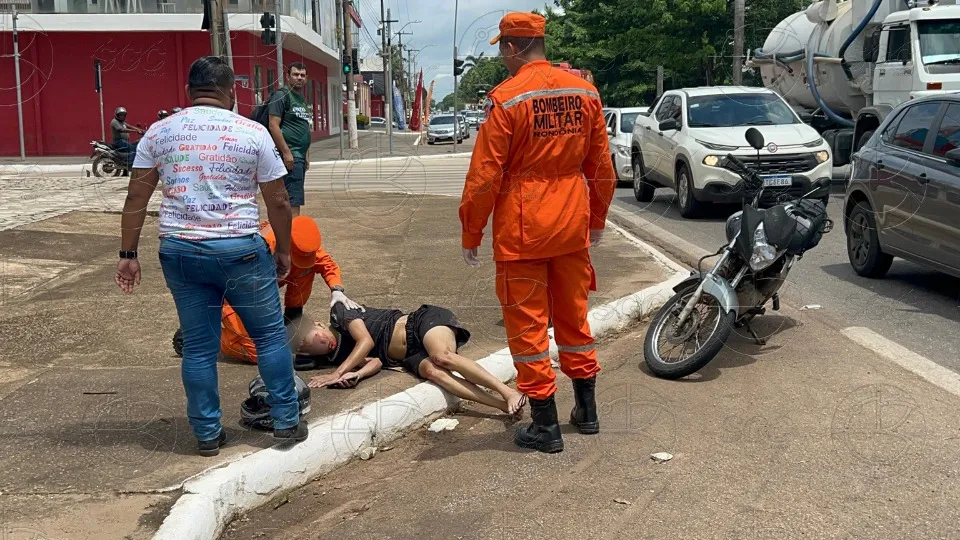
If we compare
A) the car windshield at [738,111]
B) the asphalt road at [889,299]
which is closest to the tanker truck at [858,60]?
the car windshield at [738,111]

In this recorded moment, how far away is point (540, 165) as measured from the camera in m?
4.41

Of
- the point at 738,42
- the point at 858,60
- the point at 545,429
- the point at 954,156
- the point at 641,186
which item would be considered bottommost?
the point at 545,429

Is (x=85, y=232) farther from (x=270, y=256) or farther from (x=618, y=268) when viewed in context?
(x=270, y=256)

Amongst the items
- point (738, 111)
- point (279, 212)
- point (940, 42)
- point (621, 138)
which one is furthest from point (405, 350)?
point (621, 138)

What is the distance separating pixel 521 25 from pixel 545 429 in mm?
1888

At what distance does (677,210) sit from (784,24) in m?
7.27

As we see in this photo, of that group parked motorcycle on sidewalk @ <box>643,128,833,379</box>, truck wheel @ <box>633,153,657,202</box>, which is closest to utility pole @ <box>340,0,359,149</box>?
truck wheel @ <box>633,153,657,202</box>

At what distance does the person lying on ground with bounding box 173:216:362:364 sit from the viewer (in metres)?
5.52

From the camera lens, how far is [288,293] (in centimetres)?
564

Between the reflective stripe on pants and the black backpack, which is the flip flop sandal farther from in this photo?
the black backpack

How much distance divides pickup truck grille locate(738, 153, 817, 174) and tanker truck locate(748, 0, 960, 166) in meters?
1.93

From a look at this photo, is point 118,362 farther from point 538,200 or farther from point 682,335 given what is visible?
point 682,335

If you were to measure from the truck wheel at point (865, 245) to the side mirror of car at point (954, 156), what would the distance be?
1.10 metres

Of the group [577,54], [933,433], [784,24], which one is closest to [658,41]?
[577,54]
